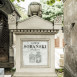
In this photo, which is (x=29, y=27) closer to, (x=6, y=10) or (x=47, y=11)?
(x=6, y=10)

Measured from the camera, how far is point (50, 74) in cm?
383

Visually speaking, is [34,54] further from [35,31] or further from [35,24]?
[35,24]

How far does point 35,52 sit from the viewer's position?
12.6 ft

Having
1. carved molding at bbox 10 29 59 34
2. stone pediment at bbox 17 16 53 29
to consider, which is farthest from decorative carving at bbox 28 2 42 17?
carved molding at bbox 10 29 59 34

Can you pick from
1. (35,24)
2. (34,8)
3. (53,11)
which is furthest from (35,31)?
(53,11)

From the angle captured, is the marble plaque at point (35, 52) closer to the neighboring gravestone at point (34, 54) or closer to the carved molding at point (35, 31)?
the neighboring gravestone at point (34, 54)

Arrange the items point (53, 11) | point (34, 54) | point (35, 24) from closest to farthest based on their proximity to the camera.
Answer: point (35, 24)
point (34, 54)
point (53, 11)

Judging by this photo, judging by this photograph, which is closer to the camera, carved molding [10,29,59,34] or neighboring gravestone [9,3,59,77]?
carved molding [10,29,59,34]

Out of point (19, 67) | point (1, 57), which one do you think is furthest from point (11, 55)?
point (19, 67)

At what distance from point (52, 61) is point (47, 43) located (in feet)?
1.67

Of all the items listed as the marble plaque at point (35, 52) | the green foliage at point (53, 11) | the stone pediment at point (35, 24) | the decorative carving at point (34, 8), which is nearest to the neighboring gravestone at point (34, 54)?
the marble plaque at point (35, 52)

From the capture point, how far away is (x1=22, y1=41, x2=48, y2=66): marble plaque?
383 cm

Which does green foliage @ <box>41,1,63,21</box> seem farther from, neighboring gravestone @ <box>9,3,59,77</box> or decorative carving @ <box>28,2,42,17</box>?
neighboring gravestone @ <box>9,3,59,77</box>

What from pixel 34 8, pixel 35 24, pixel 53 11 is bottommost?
pixel 35 24
